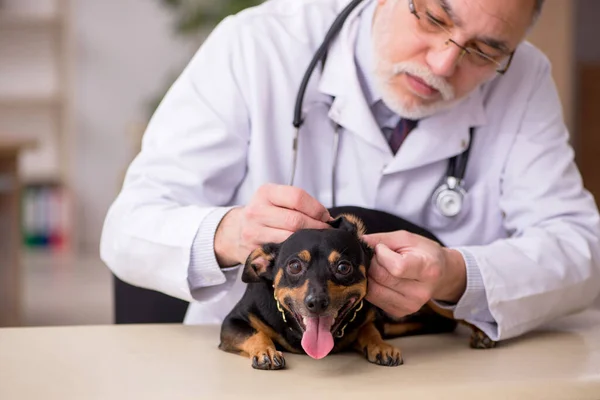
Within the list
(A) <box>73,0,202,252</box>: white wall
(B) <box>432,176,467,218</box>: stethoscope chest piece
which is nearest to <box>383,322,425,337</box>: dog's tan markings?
(B) <box>432,176,467,218</box>: stethoscope chest piece

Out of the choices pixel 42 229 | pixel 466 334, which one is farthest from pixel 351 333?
pixel 42 229

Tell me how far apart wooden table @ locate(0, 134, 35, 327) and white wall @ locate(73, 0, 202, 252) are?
1935 millimetres

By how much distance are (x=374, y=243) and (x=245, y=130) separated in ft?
1.65

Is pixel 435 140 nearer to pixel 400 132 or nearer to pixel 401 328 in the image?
pixel 400 132

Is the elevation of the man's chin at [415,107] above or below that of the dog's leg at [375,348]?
above

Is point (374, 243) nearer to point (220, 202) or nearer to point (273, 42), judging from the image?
point (220, 202)

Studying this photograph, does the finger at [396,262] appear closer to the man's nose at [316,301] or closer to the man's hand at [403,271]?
the man's hand at [403,271]

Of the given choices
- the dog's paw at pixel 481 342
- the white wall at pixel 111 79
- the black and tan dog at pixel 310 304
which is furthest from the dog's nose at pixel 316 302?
the white wall at pixel 111 79

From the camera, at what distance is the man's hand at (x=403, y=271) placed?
3.64ft

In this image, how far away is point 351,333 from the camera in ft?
3.81

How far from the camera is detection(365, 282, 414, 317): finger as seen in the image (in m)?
1.14

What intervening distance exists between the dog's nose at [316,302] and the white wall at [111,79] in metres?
4.86

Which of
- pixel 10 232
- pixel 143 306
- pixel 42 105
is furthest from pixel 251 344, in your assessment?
pixel 42 105

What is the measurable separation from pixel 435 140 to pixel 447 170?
3.1 inches
